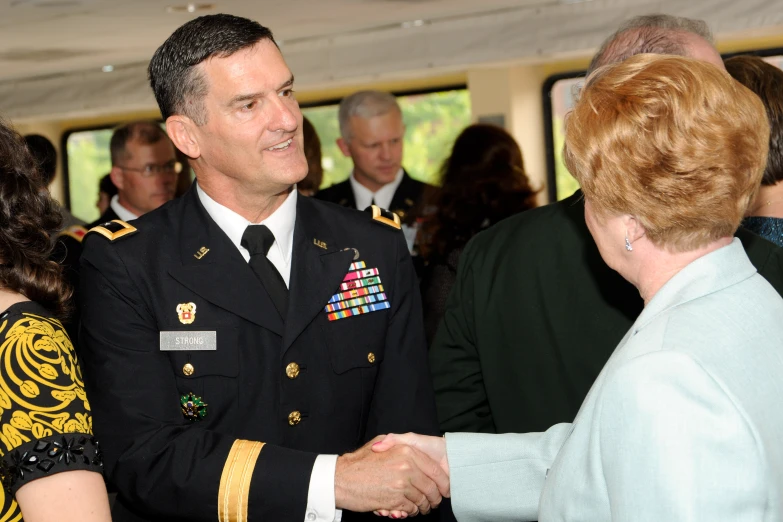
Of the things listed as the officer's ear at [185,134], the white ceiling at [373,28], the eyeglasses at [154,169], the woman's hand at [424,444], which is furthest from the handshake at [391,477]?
the white ceiling at [373,28]

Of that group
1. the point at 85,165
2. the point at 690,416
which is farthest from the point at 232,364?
the point at 85,165

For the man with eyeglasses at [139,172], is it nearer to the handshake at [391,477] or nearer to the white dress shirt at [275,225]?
the white dress shirt at [275,225]

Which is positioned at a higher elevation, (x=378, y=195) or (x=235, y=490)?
(x=378, y=195)

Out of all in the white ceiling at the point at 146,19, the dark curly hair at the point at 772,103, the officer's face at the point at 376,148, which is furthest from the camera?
the white ceiling at the point at 146,19

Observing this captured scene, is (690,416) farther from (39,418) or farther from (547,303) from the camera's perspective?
(39,418)

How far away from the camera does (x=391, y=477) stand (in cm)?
192

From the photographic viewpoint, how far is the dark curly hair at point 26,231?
1688 millimetres

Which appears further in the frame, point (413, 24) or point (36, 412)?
point (413, 24)

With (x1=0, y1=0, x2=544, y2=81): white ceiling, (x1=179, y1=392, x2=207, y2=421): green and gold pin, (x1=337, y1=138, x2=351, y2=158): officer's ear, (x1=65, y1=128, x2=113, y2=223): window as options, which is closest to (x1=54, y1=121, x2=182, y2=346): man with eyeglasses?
(x1=337, y1=138, x2=351, y2=158): officer's ear

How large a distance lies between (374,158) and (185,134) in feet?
10.3

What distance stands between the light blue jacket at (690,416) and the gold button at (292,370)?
2.12 ft

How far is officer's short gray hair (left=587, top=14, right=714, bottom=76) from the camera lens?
1.97 m

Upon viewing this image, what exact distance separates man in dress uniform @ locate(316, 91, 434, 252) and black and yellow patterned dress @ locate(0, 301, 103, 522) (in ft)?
11.9

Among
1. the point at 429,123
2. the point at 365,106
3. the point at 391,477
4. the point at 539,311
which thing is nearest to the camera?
the point at 391,477
